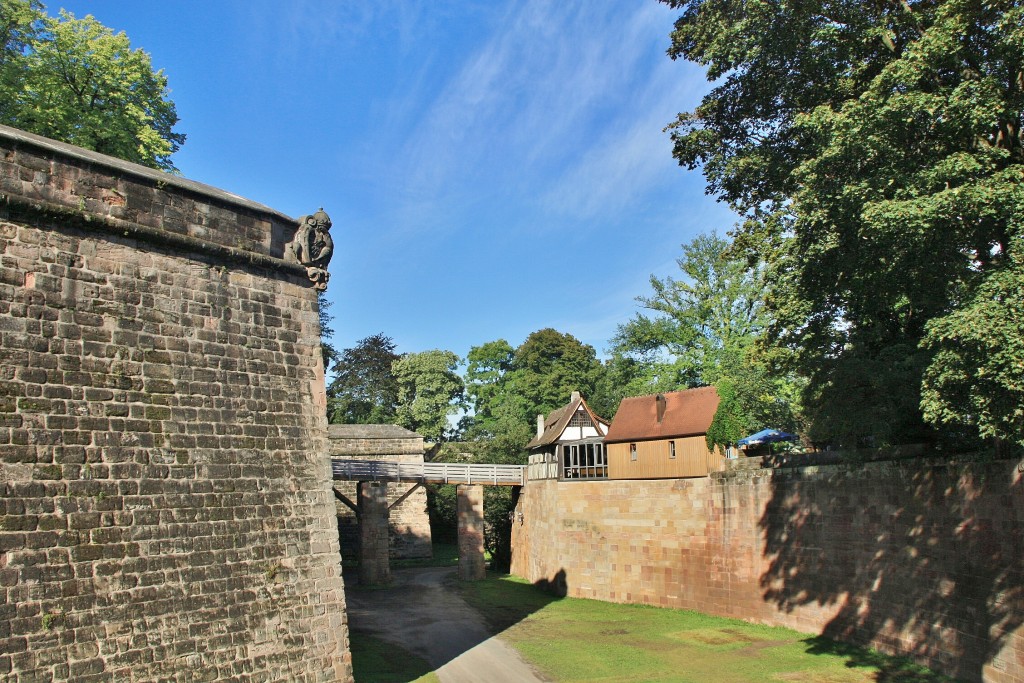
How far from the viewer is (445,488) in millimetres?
37906

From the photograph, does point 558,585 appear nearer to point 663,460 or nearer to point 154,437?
point 663,460

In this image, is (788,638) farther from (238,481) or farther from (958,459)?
(238,481)

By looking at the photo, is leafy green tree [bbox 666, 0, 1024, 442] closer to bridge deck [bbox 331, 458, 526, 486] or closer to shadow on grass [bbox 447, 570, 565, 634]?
shadow on grass [bbox 447, 570, 565, 634]

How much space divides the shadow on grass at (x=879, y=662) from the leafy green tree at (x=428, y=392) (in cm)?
3714

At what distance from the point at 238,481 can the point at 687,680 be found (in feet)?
28.5

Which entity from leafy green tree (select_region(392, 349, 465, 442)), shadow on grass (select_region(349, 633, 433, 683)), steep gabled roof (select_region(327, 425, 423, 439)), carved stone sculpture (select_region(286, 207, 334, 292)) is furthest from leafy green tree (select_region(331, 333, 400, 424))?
carved stone sculpture (select_region(286, 207, 334, 292))

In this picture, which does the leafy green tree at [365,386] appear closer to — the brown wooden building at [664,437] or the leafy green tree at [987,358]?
the brown wooden building at [664,437]

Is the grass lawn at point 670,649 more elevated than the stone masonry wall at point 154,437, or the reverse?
the stone masonry wall at point 154,437

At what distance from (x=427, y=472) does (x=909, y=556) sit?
60.5 ft

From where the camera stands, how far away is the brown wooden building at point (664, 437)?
2272 cm

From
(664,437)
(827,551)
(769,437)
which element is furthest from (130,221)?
(769,437)

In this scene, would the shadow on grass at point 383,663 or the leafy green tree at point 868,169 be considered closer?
the leafy green tree at point 868,169

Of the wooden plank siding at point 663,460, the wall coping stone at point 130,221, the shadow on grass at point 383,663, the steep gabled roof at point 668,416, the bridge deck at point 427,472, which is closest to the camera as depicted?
the wall coping stone at point 130,221

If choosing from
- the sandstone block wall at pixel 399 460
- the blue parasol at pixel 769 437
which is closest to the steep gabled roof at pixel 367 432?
the sandstone block wall at pixel 399 460
